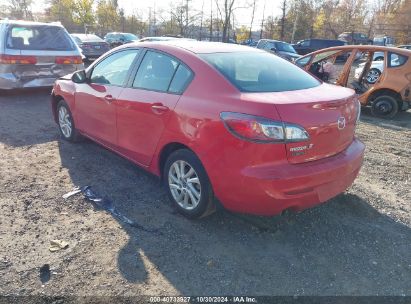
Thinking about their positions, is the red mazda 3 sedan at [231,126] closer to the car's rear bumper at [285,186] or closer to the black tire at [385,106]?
the car's rear bumper at [285,186]

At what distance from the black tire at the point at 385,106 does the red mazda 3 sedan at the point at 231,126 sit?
5.25 meters

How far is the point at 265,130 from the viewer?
8.83ft

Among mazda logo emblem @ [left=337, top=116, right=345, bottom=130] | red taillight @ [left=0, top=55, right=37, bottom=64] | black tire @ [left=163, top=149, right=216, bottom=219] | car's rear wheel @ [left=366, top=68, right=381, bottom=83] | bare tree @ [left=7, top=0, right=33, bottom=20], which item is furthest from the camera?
bare tree @ [left=7, top=0, right=33, bottom=20]

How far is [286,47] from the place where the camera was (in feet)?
77.9

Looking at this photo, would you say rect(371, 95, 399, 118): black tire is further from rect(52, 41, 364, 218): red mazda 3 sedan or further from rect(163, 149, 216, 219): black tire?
rect(163, 149, 216, 219): black tire

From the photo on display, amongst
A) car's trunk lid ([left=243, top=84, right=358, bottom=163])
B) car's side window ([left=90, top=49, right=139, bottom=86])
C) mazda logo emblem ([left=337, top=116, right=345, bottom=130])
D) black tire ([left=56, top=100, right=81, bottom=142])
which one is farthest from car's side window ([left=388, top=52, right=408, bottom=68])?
black tire ([left=56, top=100, right=81, bottom=142])

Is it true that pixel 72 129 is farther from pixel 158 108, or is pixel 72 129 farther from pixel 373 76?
pixel 373 76

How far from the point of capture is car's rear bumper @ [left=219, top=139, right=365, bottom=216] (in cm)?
274

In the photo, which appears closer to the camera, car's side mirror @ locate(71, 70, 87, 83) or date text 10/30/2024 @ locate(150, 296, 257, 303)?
date text 10/30/2024 @ locate(150, 296, 257, 303)

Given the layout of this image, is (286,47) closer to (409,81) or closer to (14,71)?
(409,81)

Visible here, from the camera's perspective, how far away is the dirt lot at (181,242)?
2668mm

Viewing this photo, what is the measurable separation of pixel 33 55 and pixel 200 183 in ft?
20.9

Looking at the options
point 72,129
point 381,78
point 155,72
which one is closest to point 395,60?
point 381,78

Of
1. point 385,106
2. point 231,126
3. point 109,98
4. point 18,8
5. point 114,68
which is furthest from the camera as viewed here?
point 18,8
